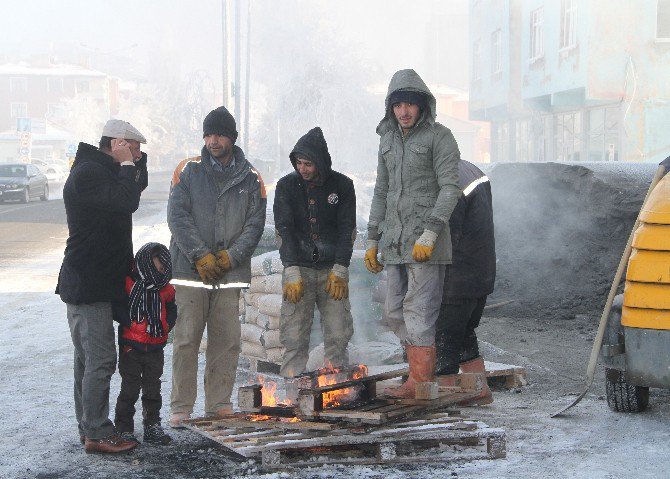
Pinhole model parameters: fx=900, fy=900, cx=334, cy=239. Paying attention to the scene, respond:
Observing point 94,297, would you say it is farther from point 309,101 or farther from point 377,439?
point 309,101

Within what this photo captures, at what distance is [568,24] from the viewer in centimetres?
2377

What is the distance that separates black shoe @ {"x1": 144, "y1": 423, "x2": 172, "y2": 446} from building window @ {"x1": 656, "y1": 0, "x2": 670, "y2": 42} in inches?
740

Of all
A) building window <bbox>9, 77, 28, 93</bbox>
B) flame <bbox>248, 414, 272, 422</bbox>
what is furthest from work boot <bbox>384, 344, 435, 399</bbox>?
building window <bbox>9, 77, 28, 93</bbox>

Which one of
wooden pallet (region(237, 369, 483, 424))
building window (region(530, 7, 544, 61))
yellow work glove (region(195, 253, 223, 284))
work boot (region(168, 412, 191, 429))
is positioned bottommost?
work boot (region(168, 412, 191, 429))

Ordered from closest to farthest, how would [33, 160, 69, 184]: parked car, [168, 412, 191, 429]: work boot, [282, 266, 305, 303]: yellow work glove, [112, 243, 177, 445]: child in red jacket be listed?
[112, 243, 177, 445]: child in red jacket → [168, 412, 191, 429]: work boot → [282, 266, 305, 303]: yellow work glove → [33, 160, 69, 184]: parked car

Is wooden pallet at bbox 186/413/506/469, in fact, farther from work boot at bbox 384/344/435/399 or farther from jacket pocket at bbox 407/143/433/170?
jacket pocket at bbox 407/143/433/170

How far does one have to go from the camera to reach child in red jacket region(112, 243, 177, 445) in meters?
5.40

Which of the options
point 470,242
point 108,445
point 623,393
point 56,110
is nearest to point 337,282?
point 470,242

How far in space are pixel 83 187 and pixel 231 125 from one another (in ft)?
3.67

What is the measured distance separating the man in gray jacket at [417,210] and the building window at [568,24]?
716 inches

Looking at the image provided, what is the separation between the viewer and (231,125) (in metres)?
5.86

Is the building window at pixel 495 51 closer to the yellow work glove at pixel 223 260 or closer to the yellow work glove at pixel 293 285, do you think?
the yellow work glove at pixel 293 285

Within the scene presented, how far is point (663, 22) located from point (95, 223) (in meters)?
19.1

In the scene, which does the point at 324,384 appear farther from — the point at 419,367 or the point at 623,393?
the point at 623,393
